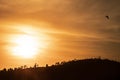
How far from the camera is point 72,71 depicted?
8306cm

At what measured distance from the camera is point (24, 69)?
82.4m

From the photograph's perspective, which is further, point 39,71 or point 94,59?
point 94,59

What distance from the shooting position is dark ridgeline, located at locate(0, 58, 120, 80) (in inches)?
3127

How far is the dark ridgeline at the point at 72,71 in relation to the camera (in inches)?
3127

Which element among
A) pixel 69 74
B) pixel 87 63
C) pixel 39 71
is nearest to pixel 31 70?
pixel 39 71

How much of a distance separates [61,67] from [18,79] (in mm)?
10378

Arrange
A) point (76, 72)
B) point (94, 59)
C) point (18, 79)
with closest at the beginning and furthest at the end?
1. point (18, 79)
2. point (76, 72)
3. point (94, 59)

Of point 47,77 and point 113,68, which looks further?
point 113,68

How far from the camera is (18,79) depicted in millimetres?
77438

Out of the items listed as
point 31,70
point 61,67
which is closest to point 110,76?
point 61,67

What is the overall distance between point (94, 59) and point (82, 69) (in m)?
6.78

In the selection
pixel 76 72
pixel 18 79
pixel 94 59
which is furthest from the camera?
pixel 94 59

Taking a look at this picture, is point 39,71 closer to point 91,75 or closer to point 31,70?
point 31,70

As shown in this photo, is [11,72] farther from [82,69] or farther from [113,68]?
[113,68]
